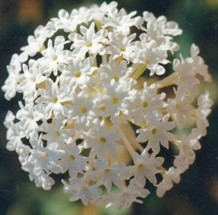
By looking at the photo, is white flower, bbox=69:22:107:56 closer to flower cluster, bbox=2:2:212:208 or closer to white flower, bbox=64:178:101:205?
flower cluster, bbox=2:2:212:208

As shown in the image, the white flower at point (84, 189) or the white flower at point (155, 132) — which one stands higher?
the white flower at point (155, 132)

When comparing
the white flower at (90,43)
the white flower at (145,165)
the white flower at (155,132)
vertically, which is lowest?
the white flower at (145,165)

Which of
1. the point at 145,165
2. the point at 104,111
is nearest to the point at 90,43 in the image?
the point at 104,111

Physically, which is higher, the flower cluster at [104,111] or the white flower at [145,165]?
the flower cluster at [104,111]

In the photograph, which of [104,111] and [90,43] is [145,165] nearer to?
[104,111]

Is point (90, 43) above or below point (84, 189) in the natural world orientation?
above

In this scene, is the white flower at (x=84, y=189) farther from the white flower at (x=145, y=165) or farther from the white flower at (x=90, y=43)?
the white flower at (x=90, y=43)

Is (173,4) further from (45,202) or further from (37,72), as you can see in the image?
(45,202)

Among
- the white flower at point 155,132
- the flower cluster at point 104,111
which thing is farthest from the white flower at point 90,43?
the white flower at point 155,132

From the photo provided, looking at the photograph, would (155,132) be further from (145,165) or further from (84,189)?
(84,189)
